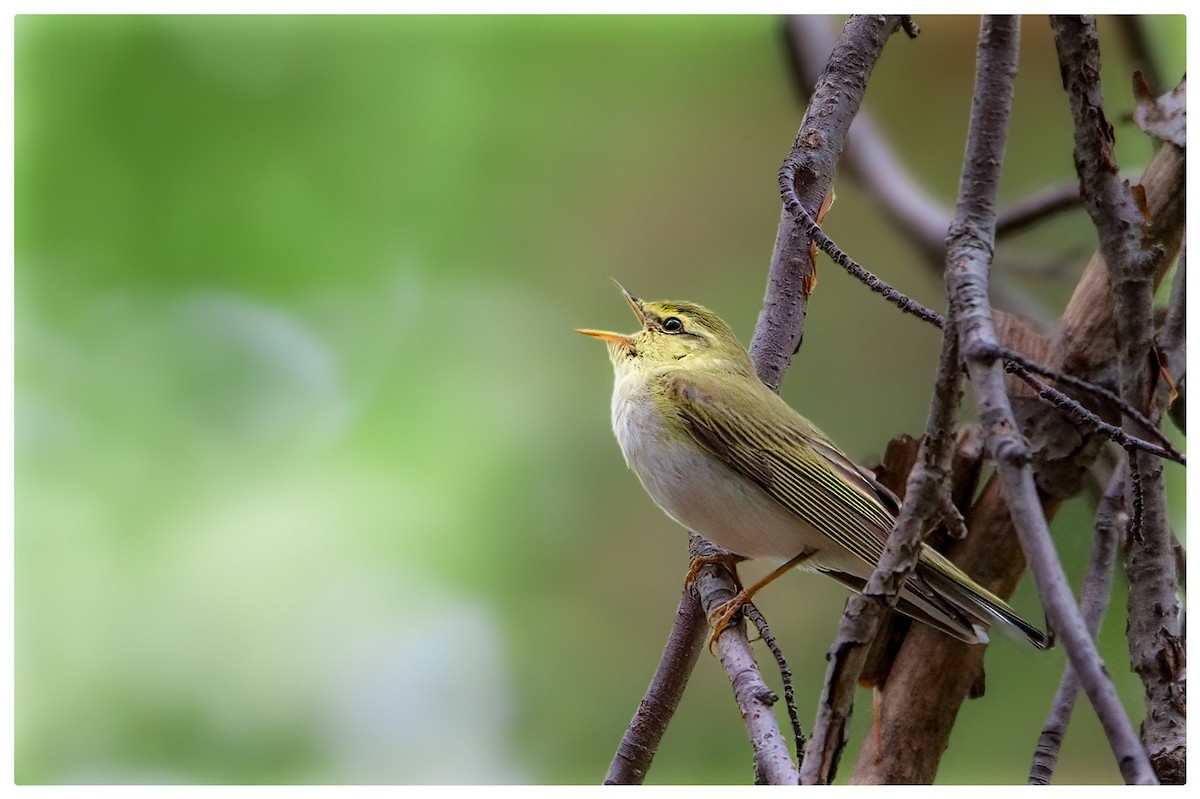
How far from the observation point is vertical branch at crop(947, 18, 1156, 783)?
1.06 metres

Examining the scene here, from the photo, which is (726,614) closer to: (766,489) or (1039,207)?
(766,489)

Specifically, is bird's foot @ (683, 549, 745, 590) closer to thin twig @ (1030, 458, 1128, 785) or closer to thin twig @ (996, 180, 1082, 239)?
thin twig @ (1030, 458, 1128, 785)

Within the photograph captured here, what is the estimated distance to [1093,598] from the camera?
6.11 ft

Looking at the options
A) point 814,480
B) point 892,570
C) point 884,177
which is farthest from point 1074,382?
point 884,177

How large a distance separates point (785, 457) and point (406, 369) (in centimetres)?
103

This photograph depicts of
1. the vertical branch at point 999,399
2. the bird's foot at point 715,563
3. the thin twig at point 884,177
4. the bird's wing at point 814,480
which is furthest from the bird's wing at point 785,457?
the thin twig at point 884,177

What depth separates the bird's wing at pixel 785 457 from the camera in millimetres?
1912

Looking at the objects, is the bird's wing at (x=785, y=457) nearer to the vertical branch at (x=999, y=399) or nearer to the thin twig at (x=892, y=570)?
the thin twig at (x=892, y=570)

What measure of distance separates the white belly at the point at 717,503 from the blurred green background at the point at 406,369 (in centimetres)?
39

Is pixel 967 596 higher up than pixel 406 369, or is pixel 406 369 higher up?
pixel 406 369

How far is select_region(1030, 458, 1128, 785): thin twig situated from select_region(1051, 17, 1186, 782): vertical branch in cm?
10
